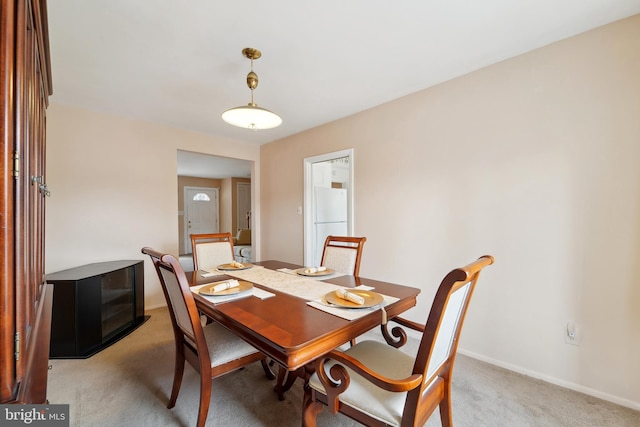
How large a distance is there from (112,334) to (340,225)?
315cm

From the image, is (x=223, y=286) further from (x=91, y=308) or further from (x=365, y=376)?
(x=91, y=308)

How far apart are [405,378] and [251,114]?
1.74m

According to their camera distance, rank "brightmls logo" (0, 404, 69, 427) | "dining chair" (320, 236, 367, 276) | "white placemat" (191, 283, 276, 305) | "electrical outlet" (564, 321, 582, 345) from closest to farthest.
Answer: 1. "brightmls logo" (0, 404, 69, 427)
2. "white placemat" (191, 283, 276, 305)
3. "electrical outlet" (564, 321, 582, 345)
4. "dining chair" (320, 236, 367, 276)

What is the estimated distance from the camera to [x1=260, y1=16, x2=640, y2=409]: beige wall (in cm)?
165

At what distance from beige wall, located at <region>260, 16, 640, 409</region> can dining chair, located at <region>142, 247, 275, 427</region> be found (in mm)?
1783

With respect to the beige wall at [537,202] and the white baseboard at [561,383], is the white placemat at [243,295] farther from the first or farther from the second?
the white baseboard at [561,383]

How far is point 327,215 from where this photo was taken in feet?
13.5

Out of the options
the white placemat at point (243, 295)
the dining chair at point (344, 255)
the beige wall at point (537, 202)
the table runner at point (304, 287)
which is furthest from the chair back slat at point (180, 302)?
the beige wall at point (537, 202)

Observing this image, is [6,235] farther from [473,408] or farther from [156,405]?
[473,408]

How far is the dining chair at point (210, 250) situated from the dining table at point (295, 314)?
0.53m

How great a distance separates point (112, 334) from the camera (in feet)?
8.36

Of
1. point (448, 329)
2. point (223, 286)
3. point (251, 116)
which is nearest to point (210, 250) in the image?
point (223, 286)

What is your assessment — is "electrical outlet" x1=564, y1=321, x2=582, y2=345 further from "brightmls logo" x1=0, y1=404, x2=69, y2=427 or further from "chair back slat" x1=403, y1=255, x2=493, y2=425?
"brightmls logo" x1=0, y1=404, x2=69, y2=427

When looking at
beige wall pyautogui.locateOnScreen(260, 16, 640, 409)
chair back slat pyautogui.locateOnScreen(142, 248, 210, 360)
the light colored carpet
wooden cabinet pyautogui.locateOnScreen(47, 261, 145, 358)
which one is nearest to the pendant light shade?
chair back slat pyautogui.locateOnScreen(142, 248, 210, 360)
